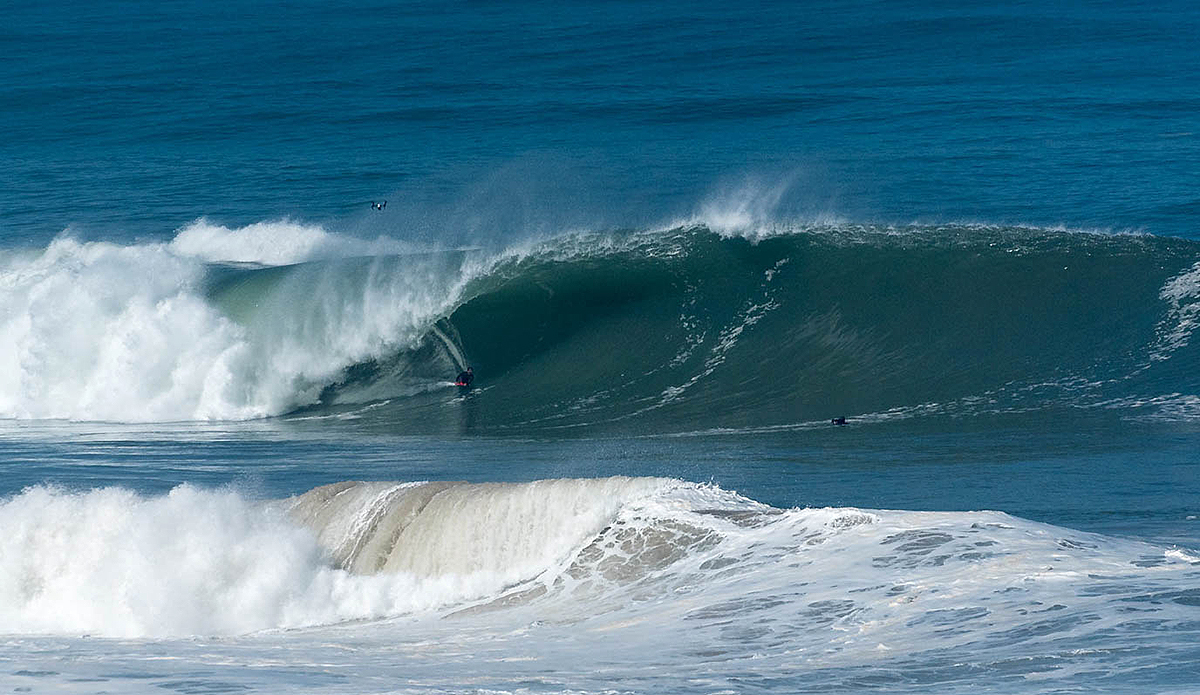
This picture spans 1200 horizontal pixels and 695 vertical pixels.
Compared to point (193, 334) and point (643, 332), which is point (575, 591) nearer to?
point (643, 332)

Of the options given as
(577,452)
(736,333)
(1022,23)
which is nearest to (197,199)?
(736,333)

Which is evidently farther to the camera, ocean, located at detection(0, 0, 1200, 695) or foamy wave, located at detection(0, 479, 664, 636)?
foamy wave, located at detection(0, 479, 664, 636)

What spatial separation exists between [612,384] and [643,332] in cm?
140

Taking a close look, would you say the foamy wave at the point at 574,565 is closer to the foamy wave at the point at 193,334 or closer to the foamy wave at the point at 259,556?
the foamy wave at the point at 259,556

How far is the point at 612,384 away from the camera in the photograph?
16016 mm

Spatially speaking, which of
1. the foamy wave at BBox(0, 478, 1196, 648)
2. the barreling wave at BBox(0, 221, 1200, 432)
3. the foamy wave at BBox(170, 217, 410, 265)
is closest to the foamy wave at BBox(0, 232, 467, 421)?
the barreling wave at BBox(0, 221, 1200, 432)

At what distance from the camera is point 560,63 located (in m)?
39.9

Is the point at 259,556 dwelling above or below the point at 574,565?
above

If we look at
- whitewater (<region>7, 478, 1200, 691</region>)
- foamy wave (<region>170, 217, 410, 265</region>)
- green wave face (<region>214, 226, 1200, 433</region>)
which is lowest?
whitewater (<region>7, 478, 1200, 691</region>)

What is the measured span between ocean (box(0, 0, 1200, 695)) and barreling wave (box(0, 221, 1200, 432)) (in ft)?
0.21

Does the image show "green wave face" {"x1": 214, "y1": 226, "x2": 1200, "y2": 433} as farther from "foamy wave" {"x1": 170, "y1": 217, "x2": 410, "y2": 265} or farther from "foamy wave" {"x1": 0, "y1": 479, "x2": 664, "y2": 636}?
"foamy wave" {"x1": 0, "y1": 479, "x2": 664, "y2": 636}

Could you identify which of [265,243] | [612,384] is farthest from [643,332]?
[265,243]

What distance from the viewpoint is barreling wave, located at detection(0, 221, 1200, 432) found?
15.1m

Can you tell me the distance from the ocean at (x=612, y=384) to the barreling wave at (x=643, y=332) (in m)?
0.06
